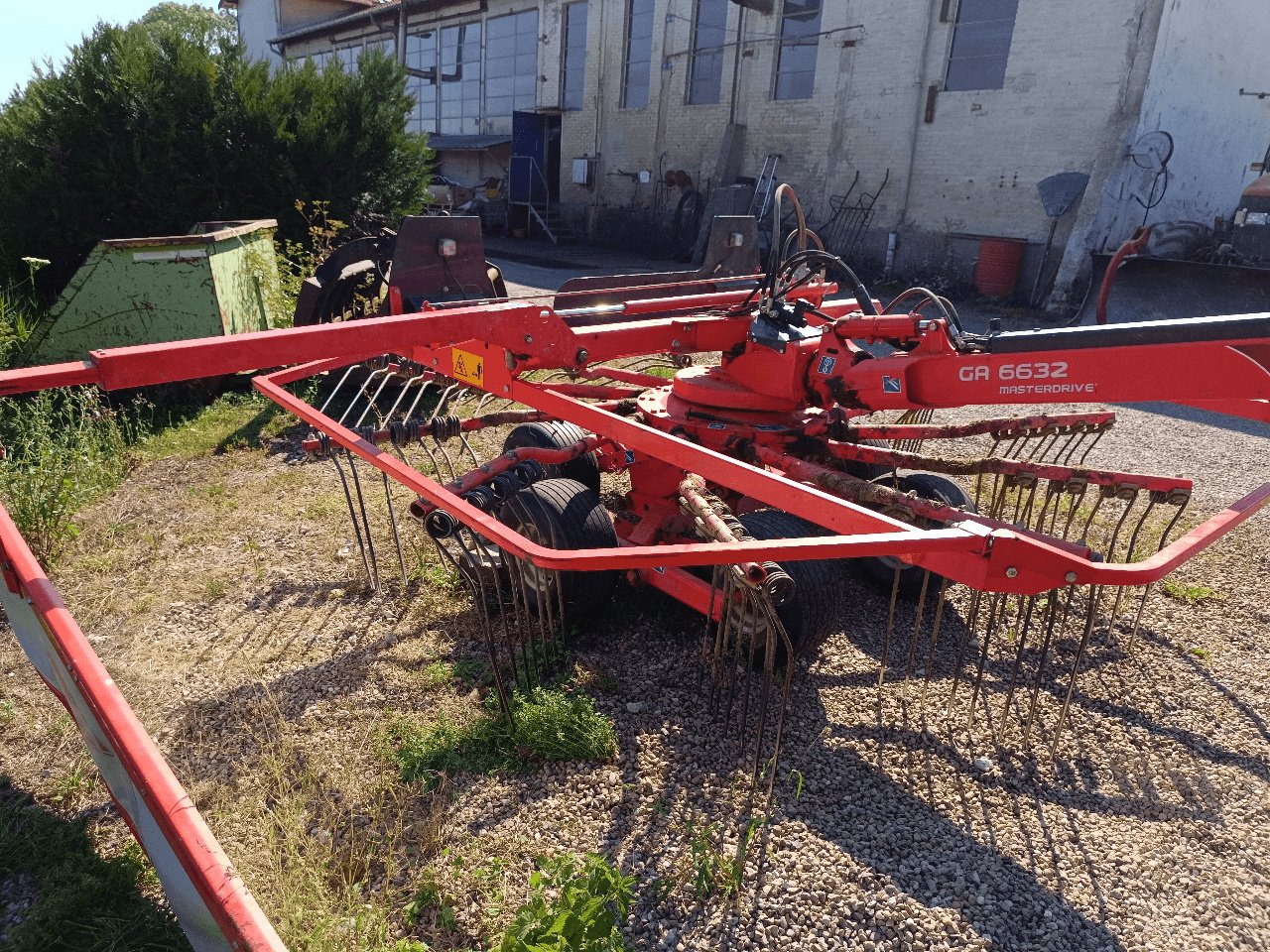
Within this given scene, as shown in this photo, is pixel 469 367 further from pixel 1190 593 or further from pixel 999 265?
pixel 999 265

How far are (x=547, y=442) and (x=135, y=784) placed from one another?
9.26 ft

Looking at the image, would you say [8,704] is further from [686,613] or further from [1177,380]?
[1177,380]

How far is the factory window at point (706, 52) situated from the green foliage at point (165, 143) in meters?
9.05

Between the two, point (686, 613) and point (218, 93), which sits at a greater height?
point (218, 93)

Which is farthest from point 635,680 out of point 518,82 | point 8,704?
point 518,82

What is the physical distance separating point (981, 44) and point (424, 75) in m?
15.6

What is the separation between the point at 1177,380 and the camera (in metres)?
2.69

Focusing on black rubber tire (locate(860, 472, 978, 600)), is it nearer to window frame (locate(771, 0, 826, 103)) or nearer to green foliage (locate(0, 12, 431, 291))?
green foliage (locate(0, 12, 431, 291))

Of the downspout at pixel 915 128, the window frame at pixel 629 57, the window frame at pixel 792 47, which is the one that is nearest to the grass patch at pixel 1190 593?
the downspout at pixel 915 128

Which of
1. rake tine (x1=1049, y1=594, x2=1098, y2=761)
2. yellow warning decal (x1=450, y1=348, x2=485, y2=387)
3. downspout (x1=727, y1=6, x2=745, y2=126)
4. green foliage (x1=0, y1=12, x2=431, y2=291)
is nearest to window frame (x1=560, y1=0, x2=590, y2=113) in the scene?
downspout (x1=727, y1=6, x2=745, y2=126)

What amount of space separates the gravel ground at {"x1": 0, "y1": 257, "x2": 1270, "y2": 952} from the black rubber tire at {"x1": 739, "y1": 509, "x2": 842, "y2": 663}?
259 mm

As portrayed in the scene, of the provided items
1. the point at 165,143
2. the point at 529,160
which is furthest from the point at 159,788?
the point at 529,160

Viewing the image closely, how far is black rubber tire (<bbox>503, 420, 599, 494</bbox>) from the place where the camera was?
4422 millimetres

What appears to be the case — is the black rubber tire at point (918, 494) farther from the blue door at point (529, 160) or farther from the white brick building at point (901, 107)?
the blue door at point (529, 160)
